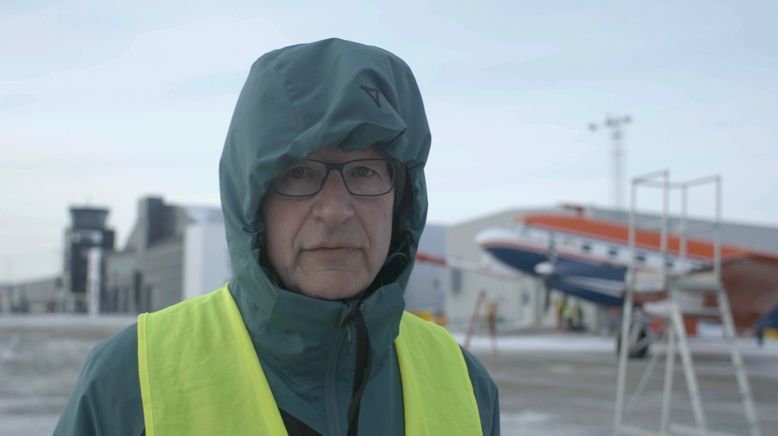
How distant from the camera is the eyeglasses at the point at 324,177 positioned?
1696 millimetres

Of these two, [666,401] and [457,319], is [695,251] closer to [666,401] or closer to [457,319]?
[666,401]

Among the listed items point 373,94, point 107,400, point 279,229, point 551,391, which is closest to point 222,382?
point 107,400

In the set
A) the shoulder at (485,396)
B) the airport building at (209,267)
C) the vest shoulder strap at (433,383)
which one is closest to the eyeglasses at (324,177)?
the vest shoulder strap at (433,383)

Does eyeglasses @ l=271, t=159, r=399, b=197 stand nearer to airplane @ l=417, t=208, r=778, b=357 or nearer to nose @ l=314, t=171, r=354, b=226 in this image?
nose @ l=314, t=171, r=354, b=226

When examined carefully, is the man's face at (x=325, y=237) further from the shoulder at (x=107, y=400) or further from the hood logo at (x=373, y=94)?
the shoulder at (x=107, y=400)

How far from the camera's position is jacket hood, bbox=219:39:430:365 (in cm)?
161

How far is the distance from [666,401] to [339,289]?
270 inches

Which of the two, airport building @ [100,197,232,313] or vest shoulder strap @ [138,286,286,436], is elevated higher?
vest shoulder strap @ [138,286,286,436]

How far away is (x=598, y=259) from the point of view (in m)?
26.5

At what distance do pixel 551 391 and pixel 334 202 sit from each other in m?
12.1

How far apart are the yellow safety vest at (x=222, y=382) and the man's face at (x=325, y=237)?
18 centimetres

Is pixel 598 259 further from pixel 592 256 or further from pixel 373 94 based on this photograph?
pixel 373 94

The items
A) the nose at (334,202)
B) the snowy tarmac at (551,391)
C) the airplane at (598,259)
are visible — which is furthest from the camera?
the airplane at (598,259)

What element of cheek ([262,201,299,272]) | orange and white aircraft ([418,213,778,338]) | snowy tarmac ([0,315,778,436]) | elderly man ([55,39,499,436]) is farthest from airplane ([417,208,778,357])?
cheek ([262,201,299,272])
